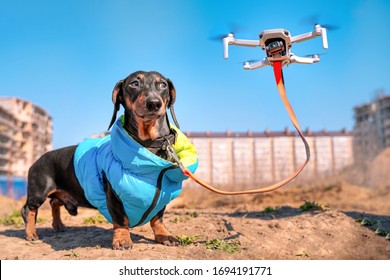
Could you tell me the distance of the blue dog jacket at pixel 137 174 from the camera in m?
3.81

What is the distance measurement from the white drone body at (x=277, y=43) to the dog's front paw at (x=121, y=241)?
2.08m

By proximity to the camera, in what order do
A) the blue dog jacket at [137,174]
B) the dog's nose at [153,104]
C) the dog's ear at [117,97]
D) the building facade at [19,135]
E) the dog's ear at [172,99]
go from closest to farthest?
the dog's nose at [153,104], the blue dog jacket at [137,174], the dog's ear at [117,97], the dog's ear at [172,99], the building facade at [19,135]

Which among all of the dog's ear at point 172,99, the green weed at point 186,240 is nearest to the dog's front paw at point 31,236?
the green weed at point 186,240

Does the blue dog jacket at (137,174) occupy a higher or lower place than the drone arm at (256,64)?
lower

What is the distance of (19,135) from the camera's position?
5859cm

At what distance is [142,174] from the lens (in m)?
3.87

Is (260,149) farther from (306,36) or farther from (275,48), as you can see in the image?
(275,48)

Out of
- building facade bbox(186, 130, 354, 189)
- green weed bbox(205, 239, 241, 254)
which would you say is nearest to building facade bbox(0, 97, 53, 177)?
building facade bbox(186, 130, 354, 189)

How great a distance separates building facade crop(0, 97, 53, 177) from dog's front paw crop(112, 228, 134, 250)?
1988 inches

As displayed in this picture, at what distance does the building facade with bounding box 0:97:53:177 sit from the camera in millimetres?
54500

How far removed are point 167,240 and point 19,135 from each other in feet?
196

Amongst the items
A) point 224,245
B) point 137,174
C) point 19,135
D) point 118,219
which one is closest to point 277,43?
point 137,174

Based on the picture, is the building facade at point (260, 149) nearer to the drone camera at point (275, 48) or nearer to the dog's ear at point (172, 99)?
the dog's ear at point (172, 99)
